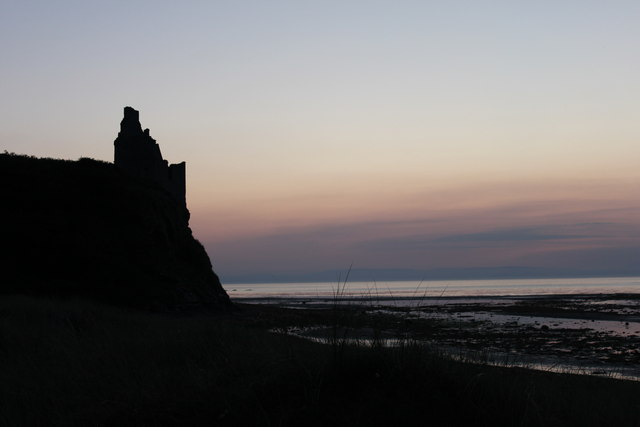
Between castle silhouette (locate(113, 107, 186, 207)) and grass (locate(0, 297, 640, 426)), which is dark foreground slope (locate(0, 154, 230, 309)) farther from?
grass (locate(0, 297, 640, 426))

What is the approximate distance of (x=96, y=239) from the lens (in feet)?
106

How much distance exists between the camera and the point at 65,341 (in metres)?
12.0

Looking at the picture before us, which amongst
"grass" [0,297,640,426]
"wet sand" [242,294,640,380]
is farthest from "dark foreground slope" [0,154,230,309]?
"grass" [0,297,640,426]

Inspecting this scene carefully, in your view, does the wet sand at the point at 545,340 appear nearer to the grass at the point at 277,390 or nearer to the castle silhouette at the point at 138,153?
the grass at the point at 277,390

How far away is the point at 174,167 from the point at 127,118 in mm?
5056

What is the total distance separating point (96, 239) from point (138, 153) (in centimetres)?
1514

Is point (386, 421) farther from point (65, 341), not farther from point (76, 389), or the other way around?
point (65, 341)

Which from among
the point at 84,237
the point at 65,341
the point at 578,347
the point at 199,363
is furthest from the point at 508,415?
the point at 84,237

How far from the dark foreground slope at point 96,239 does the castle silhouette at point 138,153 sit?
20.0 ft

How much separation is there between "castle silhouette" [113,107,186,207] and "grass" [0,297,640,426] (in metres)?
36.6

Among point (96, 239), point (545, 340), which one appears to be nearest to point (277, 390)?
point (545, 340)

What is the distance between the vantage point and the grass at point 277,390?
5.85 m

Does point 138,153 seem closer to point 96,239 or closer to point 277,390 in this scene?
point 96,239

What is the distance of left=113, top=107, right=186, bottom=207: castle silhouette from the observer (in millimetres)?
45688
